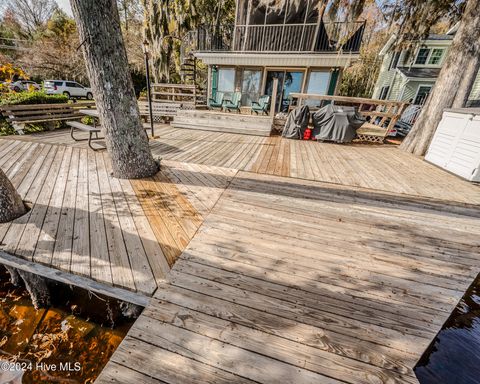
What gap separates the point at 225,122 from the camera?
822 cm

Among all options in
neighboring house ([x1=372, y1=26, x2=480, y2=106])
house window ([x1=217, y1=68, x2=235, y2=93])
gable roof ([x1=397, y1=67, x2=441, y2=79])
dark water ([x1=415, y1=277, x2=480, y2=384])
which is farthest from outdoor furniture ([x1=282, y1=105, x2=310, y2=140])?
gable roof ([x1=397, y1=67, x2=441, y2=79])

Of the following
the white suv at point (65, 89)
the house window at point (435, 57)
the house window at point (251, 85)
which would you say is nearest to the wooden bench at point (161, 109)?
the house window at point (251, 85)

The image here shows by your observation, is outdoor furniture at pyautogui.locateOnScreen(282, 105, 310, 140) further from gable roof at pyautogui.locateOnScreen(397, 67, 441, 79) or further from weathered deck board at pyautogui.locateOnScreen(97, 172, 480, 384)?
gable roof at pyautogui.locateOnScreen(397, 67, 441, 79)

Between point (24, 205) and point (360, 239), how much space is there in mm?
4349

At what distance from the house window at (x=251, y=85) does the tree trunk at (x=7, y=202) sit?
33.9 ft

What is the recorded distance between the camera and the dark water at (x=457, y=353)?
6.26 feet

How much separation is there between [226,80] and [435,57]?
13699 millimetres

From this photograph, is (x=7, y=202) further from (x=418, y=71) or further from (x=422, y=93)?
(x=418, y=71)

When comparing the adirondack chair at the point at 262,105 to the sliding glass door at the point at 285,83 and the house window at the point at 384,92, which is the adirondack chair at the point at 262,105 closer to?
the sliding glass door at the point at 285,83

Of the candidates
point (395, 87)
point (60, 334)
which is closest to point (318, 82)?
point (395, 87)

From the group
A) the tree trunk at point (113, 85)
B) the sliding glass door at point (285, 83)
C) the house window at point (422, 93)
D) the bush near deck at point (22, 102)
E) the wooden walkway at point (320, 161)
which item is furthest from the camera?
the house window at point (422, 93)

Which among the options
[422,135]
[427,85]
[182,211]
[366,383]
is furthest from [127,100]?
[427,85]

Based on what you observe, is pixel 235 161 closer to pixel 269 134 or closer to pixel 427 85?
pixel 269 134

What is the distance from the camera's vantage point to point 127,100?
3350 millimetres
